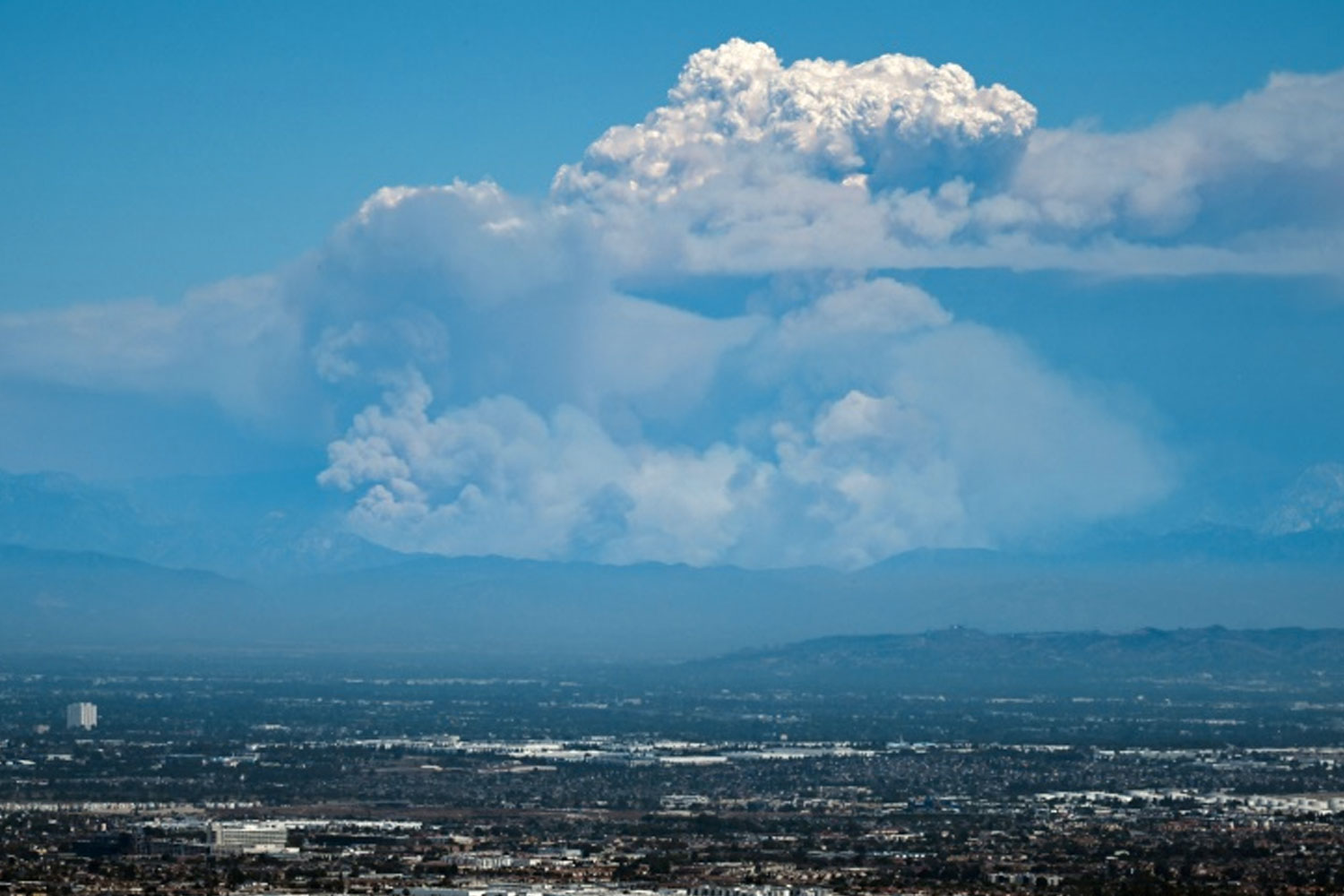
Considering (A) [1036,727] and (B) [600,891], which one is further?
(A) [1036,727]

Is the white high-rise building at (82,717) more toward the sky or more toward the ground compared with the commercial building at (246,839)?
more toward the sky

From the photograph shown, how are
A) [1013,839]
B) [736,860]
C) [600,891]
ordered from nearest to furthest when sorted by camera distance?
[600,891] < [736,860] < [1013,839]

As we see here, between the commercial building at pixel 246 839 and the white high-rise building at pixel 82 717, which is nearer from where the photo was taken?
the commercial building at pixel 246 839

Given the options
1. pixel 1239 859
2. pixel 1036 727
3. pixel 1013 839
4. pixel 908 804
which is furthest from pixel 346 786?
pixel 1036 727

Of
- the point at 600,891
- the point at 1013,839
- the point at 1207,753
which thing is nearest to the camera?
the point at 600,891

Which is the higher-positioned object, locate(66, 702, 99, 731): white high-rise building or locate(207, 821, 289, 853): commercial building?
locate(66, 702, 99, 731): white high-rise building

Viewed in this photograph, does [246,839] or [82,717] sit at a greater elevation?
[82,717]

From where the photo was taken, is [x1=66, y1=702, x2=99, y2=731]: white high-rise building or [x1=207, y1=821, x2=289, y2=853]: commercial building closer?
[x1=207, y1=821, x2=289, y2=853]: commercial building

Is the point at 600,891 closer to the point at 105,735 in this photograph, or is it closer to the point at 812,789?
the point at 812,789

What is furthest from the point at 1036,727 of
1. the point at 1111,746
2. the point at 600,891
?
the point at 600,891

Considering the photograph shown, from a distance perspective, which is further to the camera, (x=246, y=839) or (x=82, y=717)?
(x=82, y=717)
